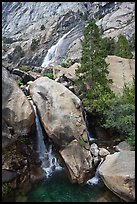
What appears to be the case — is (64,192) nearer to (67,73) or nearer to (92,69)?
(92,69)

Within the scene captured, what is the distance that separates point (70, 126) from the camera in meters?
13.9

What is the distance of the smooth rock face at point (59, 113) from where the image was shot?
13836 millimetres

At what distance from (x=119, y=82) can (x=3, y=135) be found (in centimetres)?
1189

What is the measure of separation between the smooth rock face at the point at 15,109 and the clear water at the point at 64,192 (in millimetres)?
3245

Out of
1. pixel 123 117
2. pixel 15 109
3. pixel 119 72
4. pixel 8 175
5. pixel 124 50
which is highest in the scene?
pixel 124 50

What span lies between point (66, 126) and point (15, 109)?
9.72ft

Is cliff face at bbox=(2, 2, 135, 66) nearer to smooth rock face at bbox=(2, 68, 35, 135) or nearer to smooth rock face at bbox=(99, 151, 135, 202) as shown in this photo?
smooth rock face at bbox=(2, 68, 35, 135)

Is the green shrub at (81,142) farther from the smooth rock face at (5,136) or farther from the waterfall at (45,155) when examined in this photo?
the smooth rock face at (5,136)

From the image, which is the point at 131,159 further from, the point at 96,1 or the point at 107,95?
the point at 96,1

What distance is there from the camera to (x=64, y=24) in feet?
209

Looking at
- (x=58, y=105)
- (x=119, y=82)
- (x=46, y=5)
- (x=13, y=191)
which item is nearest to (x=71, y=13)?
(x=46, y=5)

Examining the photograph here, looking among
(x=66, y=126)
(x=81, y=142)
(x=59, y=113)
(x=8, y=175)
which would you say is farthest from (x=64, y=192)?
(x=59, y=113)

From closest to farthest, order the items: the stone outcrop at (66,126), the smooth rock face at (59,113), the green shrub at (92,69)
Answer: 1. the stone outcrop at (66,126)
2. the smooth rock face at (59,113)
3. the green shrub at (92,69)

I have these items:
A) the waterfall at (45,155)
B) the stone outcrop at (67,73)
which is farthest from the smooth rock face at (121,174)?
the stone outcrop at (67,73)
